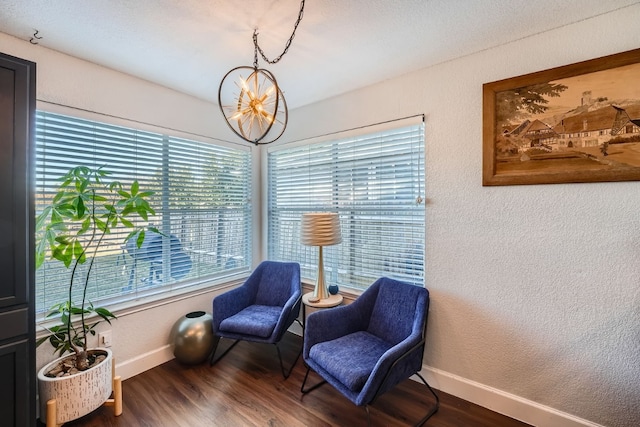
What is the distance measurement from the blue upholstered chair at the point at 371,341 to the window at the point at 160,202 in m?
1.47

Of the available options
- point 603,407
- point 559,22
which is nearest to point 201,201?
point 559,22

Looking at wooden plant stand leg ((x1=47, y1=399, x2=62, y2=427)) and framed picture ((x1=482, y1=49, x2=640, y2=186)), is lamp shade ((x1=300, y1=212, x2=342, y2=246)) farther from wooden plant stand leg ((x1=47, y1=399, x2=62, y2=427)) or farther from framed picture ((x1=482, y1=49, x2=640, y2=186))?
wooden plant stand leg ((x1=47, y1=399, x2=62, y2=427))

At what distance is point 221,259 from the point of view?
3047mm

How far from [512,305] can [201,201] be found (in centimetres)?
280

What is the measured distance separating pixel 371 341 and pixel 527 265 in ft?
3.92

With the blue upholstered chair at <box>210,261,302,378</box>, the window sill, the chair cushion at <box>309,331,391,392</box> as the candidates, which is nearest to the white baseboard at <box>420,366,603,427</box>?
the chair cushion at <box>309,331,391,392</box>

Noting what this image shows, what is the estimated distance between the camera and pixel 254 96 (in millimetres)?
1586

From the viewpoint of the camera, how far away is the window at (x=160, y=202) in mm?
2006

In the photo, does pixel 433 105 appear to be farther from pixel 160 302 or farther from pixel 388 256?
pixel 160 302

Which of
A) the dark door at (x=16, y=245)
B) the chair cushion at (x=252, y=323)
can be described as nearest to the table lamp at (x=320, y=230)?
the chair cushion at (x=252, y=323)

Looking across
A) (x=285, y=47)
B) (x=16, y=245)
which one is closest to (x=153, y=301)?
(x=16, y=245)

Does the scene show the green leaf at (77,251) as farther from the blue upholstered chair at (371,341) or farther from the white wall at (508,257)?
the blue upholstered chair at (371,341)

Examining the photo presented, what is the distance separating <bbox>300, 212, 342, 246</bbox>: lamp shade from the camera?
238 centimetres

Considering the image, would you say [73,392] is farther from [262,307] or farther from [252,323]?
[262,307]
